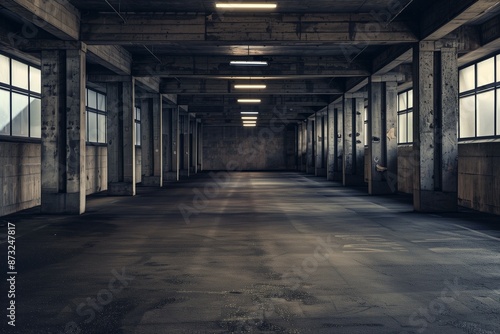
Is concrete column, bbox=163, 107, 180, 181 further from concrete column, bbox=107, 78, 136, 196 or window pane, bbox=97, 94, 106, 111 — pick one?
concrete column, bbox=107, 78, 136, 196

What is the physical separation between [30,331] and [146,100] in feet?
86.2

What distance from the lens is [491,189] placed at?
1677cm

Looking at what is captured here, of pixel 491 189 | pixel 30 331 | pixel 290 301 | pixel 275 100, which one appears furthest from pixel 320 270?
pixel 275 100

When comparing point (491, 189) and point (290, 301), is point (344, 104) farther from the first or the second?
point (290, 301)

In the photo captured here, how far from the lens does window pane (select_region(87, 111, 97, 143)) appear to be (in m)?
26.7

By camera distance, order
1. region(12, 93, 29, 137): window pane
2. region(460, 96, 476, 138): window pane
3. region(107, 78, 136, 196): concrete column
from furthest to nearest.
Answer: region(107, 78, 136, 196): concrete column, region(460, 96, 476, 138): window pane, region(12, 93, 29, 137): window pane

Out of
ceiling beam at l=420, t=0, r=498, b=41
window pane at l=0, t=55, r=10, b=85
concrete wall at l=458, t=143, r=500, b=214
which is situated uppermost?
ceiling beam at l=420, t=0, r=498, b=41

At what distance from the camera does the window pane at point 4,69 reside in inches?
659

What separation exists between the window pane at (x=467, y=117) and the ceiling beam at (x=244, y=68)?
4979 mm

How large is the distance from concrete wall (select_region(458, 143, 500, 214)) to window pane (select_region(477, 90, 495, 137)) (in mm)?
758

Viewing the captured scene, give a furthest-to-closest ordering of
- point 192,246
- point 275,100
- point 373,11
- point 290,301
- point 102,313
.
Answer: point 275,100, point 373,11, point 192,246, point 290,301, point 102,313

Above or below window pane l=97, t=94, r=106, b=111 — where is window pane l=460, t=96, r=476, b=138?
below

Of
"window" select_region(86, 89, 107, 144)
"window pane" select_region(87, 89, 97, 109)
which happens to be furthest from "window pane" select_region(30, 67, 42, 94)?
"window pane" select_region(87, 89, 97, 109)

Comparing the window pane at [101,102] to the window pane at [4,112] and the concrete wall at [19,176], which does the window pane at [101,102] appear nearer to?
the concrete wall at [19,176]
